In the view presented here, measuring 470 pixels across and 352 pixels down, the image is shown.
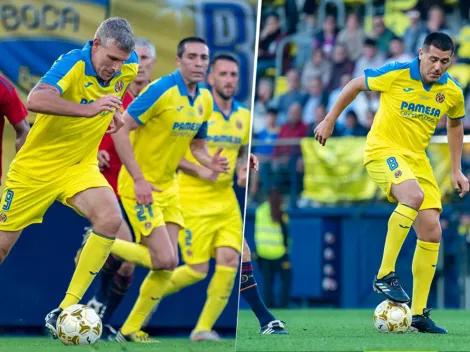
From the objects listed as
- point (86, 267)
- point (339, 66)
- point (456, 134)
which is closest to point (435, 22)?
point (339, 66)

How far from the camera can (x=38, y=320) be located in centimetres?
787

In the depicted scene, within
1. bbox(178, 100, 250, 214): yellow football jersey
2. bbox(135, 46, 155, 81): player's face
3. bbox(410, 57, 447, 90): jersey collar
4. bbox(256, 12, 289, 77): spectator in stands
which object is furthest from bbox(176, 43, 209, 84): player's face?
bbox(256, 12, 289, 77): spectator in stands

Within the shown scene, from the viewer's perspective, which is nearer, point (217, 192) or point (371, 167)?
point (371, 167)

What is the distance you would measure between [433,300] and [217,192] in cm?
404

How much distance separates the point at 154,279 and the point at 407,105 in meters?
2.15

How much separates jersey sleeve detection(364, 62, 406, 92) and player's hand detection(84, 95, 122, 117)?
192 centimetres

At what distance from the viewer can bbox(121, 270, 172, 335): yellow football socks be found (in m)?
6.89

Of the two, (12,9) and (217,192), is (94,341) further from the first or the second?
(12,9)

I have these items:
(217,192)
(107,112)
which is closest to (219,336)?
(217,192)

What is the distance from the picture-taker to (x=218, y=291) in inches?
293

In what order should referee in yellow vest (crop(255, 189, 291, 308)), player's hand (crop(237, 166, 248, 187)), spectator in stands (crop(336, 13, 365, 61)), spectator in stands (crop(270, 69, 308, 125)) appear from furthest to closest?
1. spectator in stands (crop(336, 13, 365, 61))
2. spectator in stands (crop(270, 69, 308, 125))
3. referee in yellow vest (crop(255, 189, 291, 308))
4. player's hand (crop(237, 166, 248, 187))

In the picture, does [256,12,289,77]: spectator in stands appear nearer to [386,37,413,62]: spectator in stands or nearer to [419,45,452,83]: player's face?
[386,37,413,62]: spectator in stands

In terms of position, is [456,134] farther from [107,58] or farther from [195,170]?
[107,58]

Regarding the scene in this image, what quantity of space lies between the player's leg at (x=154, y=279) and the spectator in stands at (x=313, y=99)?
5779 mm
